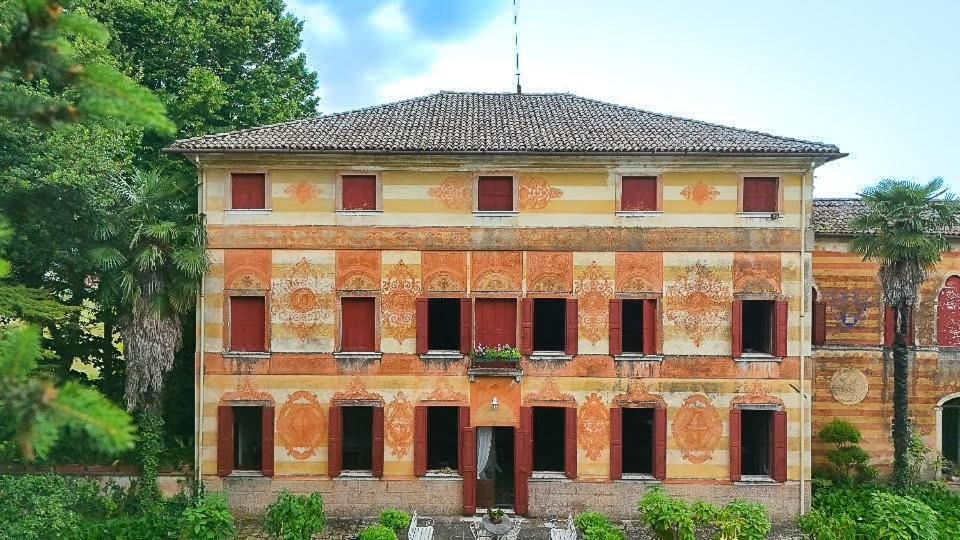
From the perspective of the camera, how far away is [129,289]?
14.6 metres

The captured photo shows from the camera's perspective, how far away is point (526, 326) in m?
16.0

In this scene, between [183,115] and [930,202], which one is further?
[183,115]

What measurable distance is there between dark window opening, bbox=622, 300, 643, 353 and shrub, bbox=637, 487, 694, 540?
13.4ft

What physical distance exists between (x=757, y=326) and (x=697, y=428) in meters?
3.48

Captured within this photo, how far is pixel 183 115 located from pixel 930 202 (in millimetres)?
22992

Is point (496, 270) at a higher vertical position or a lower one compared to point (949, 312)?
higher

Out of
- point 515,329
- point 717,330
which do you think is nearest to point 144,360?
point 515,329

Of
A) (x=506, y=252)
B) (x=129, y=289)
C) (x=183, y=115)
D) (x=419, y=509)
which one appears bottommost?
(x=419, y=509)

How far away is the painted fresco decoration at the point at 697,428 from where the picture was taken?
15891 mm

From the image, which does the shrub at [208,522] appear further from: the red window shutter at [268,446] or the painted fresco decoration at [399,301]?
the painted fresco decoration at [399,301]

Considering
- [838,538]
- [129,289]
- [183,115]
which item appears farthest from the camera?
[183,115]

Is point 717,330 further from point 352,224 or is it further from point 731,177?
point 352,224

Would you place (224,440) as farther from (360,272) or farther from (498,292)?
(498,292)

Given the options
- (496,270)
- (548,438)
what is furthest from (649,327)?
(548,438)
